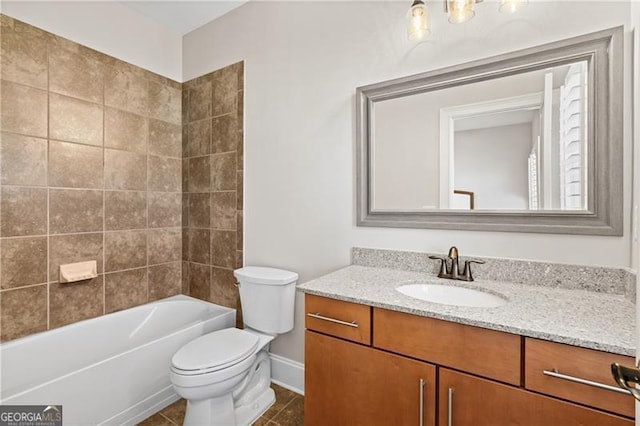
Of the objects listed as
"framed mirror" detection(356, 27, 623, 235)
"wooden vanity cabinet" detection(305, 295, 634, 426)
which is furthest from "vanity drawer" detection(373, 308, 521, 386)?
"framed mirror" detection(356, 27, 623, 235)

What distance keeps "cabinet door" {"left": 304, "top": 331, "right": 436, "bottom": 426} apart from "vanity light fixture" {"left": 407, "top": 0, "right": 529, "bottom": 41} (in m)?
1.47

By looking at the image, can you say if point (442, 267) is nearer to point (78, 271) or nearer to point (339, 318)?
point (339, 318)

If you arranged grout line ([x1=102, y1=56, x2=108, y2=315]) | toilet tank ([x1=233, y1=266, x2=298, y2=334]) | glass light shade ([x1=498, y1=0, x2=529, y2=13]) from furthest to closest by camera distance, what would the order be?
grout line ([x1=102, y1=56, x2=108, y2=315]) < toilet tank ([x1=233, y1=266, x2=298, y2=334]) < glass light shade ([x1=498, y1=0, x2=529, y2=13])

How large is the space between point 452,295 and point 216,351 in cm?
123

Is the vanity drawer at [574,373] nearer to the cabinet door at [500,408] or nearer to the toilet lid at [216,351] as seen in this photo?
the cabinet door at [500,408]

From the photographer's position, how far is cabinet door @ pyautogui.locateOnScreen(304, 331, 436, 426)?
1.00 m

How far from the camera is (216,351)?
5.03 ft

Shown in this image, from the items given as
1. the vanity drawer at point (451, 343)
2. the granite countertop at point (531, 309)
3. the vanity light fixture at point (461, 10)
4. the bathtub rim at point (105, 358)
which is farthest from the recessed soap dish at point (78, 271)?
the vanity light fixture at point (461, 10)

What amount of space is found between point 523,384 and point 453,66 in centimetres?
134

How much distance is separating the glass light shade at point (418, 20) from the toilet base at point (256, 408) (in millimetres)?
2201

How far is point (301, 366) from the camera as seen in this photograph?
75.5 inches

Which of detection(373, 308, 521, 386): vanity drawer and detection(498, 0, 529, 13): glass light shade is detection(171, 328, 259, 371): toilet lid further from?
→ detection(498, 0, 529, 13): glass light shade

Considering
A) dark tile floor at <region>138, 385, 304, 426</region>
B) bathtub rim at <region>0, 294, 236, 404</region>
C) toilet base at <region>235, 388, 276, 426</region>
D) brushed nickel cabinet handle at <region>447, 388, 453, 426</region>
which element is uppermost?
brushed nickel cabinet handle at <region>447, 388, 453, 426</region>

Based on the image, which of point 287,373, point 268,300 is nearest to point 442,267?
point 268,300
